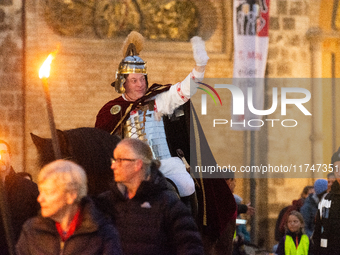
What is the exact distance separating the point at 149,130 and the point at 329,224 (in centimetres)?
189

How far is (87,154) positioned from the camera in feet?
11.4

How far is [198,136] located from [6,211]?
1905 mm

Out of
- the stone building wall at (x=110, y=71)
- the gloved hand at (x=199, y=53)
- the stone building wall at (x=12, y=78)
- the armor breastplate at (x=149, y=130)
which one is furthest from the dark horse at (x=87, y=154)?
the stone building wall at (x=12, y=78)

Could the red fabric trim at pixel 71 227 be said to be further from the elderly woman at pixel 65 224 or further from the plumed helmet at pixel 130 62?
the plumed helmet at pixel 130 62

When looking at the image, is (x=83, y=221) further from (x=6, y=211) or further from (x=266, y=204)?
(x=266, y=204)

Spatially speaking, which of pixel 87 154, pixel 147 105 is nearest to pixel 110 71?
pixel 147 105

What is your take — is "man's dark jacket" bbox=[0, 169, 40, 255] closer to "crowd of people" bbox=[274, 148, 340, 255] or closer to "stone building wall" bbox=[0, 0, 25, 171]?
"crowd of people" bbox=[274, 148, 340, 255]

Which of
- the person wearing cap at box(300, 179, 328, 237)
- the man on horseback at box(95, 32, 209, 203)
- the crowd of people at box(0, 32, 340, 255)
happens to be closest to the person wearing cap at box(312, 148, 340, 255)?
the crowd of people at box(0, 32, 340, 255)

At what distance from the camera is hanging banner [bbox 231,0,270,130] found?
8.12 m

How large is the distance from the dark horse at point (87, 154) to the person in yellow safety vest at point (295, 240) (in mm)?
2951

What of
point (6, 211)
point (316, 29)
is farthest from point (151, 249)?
point (316, 29)

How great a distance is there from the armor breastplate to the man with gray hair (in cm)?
114

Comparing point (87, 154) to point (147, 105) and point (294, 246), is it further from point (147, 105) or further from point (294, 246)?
point (294, 246)

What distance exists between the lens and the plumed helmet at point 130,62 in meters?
4.44
